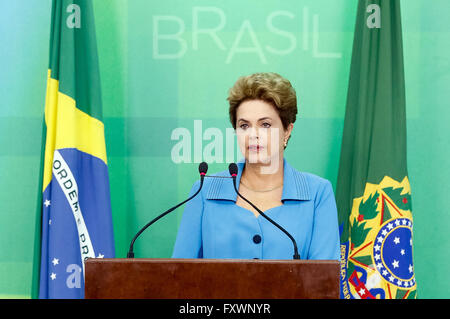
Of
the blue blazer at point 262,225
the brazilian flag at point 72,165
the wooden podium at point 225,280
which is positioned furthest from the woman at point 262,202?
the brazilian flag at point 72,165

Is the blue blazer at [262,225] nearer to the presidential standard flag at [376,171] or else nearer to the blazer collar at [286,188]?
the blazer collar at [286,188]

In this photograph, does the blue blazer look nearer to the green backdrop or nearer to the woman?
the woman

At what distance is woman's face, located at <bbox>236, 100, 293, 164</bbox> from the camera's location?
6.03ft

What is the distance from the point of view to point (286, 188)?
1868mm

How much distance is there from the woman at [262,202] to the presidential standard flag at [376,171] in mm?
734

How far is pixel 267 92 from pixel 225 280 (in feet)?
2.98

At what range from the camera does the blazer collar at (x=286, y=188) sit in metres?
1.84

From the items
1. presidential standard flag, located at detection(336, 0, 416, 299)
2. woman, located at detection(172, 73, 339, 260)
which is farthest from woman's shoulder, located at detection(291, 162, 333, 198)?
presidential standard flag, located at detection(336, 0, 416, 299)

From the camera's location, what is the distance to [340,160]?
2633 mm

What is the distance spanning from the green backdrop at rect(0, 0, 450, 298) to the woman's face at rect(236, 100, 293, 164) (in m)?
0.96

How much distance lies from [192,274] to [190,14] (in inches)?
80.4

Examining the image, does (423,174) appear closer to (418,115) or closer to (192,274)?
(418,115)

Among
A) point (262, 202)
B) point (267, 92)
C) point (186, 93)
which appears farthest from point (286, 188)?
point (186, 93)

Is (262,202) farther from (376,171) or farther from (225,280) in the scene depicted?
(376,171)
